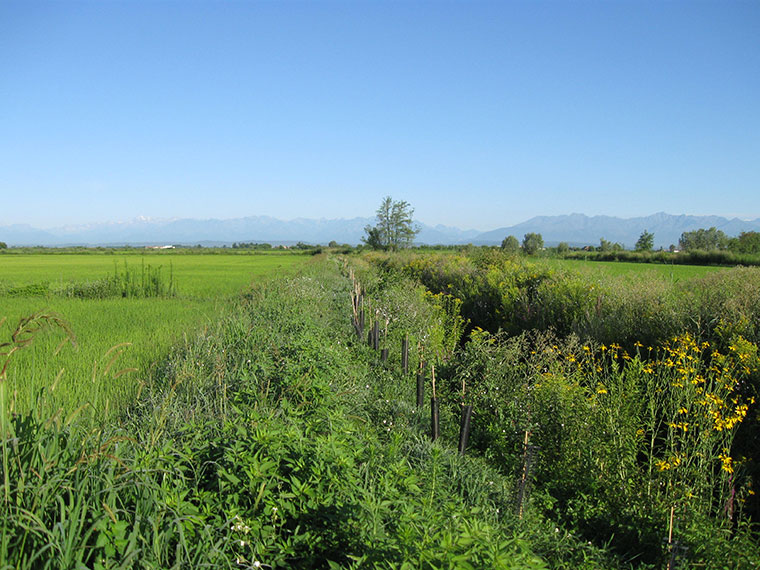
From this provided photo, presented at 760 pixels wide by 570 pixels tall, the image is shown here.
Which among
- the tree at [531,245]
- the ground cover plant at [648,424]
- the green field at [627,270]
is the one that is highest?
the tree at [531,245]

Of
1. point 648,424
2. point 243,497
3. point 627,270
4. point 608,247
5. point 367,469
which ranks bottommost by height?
point 648,424

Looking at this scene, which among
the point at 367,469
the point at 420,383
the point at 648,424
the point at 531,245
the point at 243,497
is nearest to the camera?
the point at 243,497

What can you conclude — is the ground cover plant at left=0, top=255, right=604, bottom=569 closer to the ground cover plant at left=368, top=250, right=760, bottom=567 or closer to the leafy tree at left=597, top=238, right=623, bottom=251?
the ground cover plant at left=368, top=250, right=760, bottom=567

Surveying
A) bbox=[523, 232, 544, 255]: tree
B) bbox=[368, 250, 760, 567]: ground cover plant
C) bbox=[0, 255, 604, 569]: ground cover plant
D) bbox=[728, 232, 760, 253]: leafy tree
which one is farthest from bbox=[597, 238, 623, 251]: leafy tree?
bbox=[0, 255, 604, 569]: ground cover plant

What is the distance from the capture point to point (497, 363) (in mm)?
7039

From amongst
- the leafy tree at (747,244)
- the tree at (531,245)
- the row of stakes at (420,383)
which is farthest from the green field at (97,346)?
the leafy tree at (747,244)

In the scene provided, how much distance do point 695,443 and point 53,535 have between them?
4960mm

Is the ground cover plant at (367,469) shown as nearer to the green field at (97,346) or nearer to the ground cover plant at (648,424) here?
the ground cover plant at (648,424)

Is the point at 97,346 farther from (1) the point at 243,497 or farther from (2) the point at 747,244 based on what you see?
(2) the point at 747,244

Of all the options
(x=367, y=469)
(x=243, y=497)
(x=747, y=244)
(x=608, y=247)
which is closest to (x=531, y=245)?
(x=608, y=247)

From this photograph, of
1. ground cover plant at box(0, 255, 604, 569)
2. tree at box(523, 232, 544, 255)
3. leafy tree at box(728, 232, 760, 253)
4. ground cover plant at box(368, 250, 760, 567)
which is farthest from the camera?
leafy tree at box(728, 232, 760, 253)

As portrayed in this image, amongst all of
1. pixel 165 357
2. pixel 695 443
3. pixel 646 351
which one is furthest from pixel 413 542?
pixel 646 351

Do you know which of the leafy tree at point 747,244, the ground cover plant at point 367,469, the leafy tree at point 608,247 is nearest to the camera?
the ground cover plant at point 367,469

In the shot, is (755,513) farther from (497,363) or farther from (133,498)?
(133,498)
